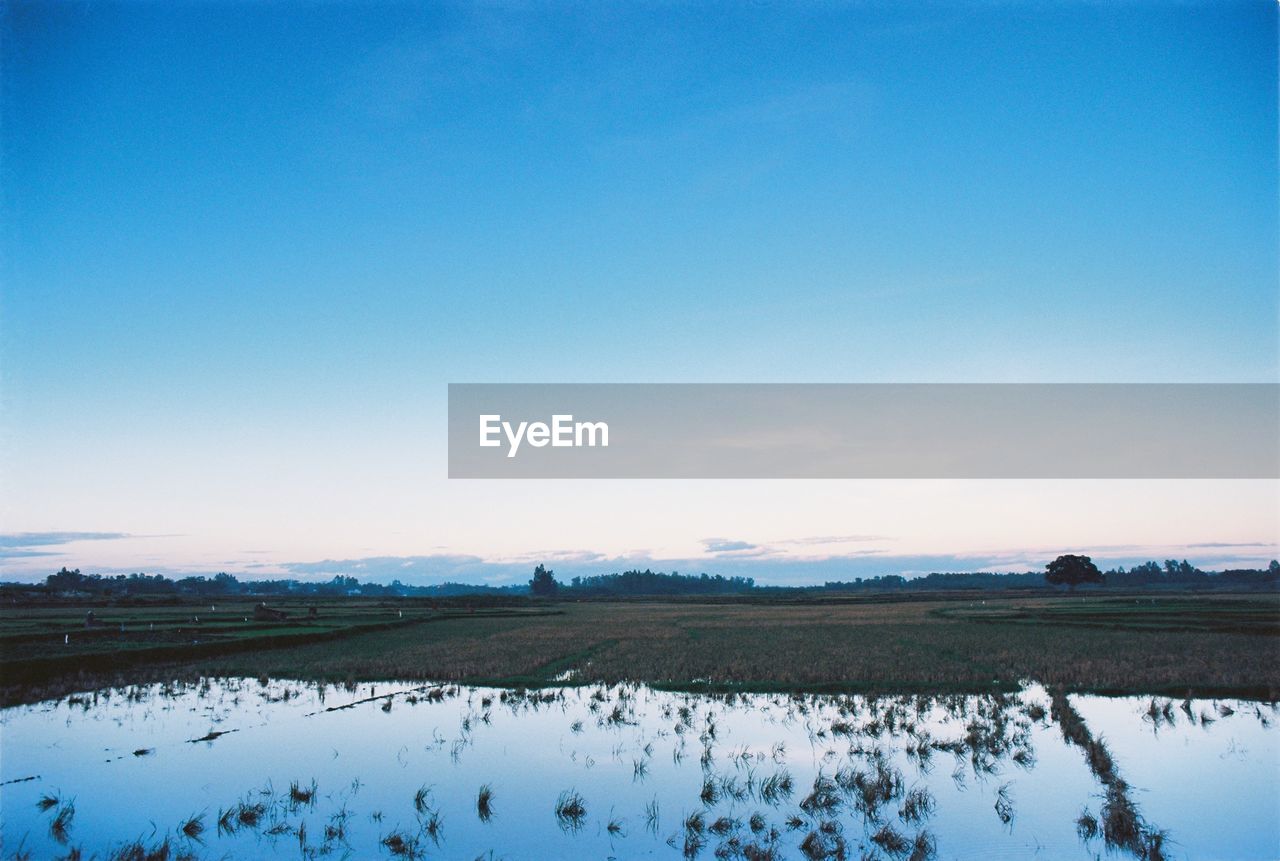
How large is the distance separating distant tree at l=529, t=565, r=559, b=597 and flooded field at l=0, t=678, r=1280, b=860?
166 metres

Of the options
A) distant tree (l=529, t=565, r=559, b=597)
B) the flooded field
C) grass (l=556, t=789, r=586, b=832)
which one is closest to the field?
the flooded field

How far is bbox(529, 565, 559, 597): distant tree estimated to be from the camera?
183375mm

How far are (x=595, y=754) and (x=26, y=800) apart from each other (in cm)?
901

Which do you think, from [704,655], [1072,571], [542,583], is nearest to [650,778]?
[704,655]

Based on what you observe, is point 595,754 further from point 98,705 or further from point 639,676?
point 98,705

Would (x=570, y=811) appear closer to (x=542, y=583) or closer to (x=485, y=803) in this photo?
(x=485, y=803)

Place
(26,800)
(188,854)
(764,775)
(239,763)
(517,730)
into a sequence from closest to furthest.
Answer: (188,854) < (26,800) < (764,775) < (239,763) < (517,730)

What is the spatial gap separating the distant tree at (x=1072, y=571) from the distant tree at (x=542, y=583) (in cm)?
10401

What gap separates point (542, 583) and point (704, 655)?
A: 158 m

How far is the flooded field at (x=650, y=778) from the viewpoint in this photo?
10289 millimetres

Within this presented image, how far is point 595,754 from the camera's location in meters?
15.0

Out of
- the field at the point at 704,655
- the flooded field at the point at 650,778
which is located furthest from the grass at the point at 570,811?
the field at the point at 704,655

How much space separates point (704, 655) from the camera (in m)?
30.5

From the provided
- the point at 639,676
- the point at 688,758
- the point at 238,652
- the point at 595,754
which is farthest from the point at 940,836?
the point at 238,652
